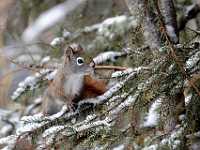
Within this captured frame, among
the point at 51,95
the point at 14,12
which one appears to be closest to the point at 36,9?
the point at 14,12

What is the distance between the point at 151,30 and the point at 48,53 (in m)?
0.99

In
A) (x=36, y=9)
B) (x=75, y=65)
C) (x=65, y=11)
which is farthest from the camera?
(x=65, y=11)

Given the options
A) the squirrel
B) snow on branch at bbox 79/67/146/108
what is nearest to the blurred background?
the squirrel

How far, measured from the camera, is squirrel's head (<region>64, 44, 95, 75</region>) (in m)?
2.36

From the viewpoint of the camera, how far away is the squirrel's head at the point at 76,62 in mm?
2362

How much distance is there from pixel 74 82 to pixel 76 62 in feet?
0.26

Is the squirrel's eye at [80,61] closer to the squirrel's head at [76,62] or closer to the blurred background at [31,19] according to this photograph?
the squirrel's head at [76,62]

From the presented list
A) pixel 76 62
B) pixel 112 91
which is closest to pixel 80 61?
pixel 76 62

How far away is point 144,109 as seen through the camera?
6.33ft

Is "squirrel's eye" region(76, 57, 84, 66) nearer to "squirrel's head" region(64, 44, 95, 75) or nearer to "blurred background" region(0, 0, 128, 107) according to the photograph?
"squirrel's head" region(64, 44, 95, 75)

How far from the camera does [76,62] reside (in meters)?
2.39

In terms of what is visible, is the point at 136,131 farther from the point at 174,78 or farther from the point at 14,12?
the point at 14,12

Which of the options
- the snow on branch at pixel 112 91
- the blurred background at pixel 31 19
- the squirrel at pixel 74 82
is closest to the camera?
the snow on branch at pixel 112 91

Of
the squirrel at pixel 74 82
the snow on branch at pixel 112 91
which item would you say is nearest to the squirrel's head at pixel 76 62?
the squirrel at pixel 74 82
